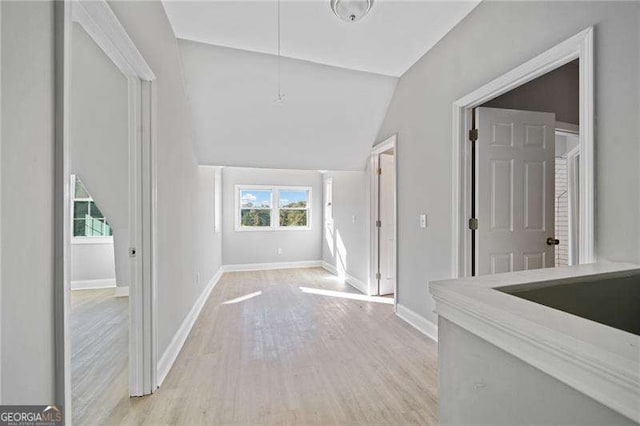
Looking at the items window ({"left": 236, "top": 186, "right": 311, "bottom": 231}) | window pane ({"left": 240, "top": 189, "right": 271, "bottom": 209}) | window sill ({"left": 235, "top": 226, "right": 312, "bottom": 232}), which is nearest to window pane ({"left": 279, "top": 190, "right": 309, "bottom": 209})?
window ({"left": 236, "top": 186, "right": 311, "bottom": 231})

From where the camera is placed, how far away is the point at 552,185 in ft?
8.18

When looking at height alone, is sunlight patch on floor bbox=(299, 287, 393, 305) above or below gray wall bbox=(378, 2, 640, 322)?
below

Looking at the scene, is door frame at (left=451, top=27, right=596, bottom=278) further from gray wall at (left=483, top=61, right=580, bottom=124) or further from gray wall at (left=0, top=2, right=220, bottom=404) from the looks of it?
gray wall at (left=0, top=2, right=220, bottom=404)

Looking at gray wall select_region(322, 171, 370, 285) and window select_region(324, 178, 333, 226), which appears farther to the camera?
window select_region(324, 178, 333, 226)

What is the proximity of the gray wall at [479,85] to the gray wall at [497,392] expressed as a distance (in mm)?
1182

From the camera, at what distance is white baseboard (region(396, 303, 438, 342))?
2711 mm

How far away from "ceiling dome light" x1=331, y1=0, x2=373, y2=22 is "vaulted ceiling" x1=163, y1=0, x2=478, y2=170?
209 mm

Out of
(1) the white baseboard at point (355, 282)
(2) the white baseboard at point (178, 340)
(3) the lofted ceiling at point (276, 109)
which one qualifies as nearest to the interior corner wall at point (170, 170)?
(2) the white baseboard at point (178, 340)

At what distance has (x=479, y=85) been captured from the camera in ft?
7.23

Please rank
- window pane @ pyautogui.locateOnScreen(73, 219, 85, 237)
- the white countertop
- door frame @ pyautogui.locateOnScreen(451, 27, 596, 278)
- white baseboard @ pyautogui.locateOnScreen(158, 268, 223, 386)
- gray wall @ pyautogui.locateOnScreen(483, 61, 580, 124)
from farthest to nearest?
window pane @ pyautogui.locateOnScreen(73, 219, 85, 237), gray wall @ pyautogui.locateOnScreen(483, 61, 580, 124), white baseboard @ pyautogui.locateOnScreen(158, 268, 223, 386), door frame @ pyautogui.locateOnScreen(451, 27, 596, 278), the white countertop

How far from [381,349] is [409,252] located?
1059mm

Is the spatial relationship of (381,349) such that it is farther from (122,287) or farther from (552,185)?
(122,287)

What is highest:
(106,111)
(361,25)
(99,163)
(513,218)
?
(361,25)

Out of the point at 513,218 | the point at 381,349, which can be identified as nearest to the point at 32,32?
the point at 381,349
